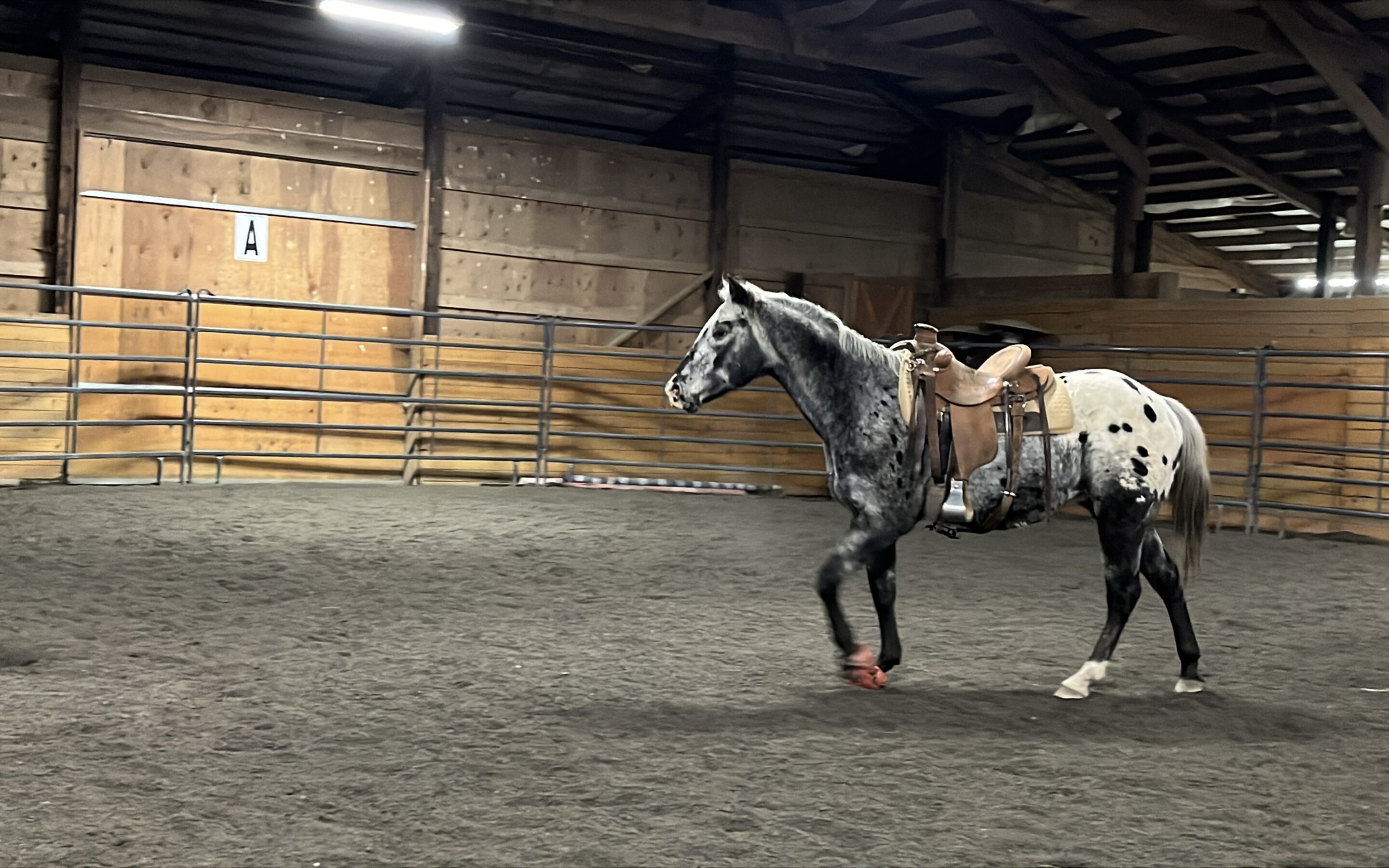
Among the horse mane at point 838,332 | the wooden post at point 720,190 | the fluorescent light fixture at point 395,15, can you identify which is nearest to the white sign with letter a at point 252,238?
the fluorescent light fixture at point 395,15

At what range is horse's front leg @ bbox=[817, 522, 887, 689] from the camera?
13.0 feet

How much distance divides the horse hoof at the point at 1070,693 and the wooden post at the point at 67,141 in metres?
7.77

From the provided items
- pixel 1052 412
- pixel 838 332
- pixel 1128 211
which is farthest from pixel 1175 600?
pixel 1128 211

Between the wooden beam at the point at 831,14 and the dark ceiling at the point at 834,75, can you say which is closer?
the dark ceiling at the point at 834,75

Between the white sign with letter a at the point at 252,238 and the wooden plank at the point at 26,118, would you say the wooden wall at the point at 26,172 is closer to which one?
the wooden plank at the point at 26,118

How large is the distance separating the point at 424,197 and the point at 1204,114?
6.76 m

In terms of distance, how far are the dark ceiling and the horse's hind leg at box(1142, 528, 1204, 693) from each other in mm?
5800

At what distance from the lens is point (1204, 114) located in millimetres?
11031

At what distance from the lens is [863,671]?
4.00 m

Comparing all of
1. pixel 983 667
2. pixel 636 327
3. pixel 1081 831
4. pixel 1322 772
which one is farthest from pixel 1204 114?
pixel 1081 831

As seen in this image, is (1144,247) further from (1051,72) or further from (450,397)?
(450,397)

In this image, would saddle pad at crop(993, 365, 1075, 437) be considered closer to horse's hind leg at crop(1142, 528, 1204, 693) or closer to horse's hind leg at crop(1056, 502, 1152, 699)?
horse's hind leg at crop(1056, 502, 1152, 699)

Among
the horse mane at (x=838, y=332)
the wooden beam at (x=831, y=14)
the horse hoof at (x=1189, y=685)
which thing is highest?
the wooden beam at (x=831, y=14)

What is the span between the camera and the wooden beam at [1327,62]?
8922 millimetres
